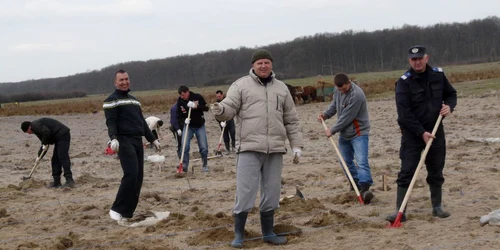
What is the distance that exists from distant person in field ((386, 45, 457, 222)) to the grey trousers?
1.38m

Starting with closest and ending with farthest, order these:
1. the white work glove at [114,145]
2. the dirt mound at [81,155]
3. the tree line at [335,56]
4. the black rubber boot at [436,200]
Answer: the black rubber boot at [436,200], the white work glove at [114,145], the dirt mound at [81,155], the tree line at [335,56]

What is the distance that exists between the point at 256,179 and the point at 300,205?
1.86 meters

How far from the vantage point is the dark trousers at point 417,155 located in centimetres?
693

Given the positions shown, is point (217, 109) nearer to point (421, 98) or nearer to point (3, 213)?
point (421, 98)

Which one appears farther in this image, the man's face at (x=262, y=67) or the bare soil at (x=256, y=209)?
the bare soil at (x=256, y=209)

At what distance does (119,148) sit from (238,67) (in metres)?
126

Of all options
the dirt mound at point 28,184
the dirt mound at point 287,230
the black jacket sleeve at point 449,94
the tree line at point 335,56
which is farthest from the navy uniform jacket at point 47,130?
the tree line at point 335,56

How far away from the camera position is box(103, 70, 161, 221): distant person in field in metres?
7.88

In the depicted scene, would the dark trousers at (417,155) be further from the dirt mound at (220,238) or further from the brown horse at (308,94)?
the brown horse at (308,94)

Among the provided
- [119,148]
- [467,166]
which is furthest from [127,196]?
[467,166]

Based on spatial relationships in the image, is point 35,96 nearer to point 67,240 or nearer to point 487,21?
point 487,21

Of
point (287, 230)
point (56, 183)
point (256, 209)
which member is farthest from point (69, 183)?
point (287, 230)

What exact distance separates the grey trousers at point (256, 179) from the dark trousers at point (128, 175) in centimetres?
202

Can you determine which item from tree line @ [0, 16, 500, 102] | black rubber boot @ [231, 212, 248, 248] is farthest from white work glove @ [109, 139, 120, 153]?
tree line @ [0, 16, 500, 102]
